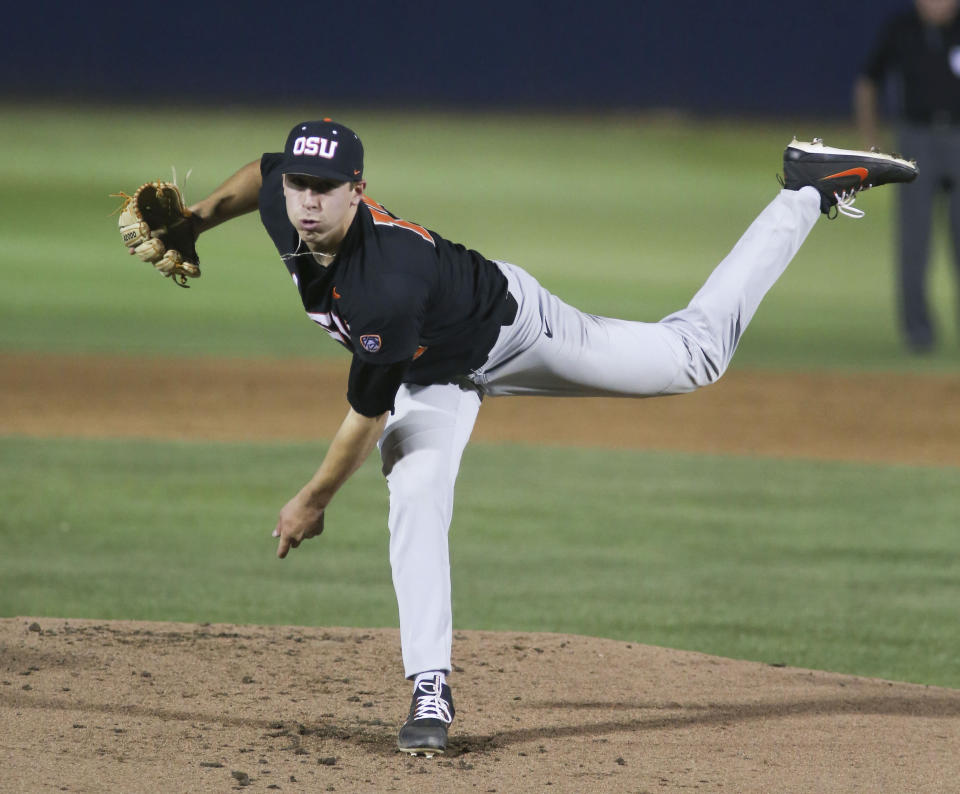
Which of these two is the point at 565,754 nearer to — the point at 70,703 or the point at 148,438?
the point at 70,703

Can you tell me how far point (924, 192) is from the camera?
1166 cm

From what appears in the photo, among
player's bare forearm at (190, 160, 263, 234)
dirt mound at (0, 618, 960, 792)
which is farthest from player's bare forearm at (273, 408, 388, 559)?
player's bare forearm at (190, 160, 263, 234)

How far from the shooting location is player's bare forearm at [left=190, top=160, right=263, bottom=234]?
4.23 m

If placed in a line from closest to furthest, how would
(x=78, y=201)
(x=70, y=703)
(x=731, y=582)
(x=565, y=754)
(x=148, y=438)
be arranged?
1. (x=565, y=754)
2. (x=70, y=703)
3. (x=731, y=582)
4. (x=148, y=438)
5. (x=78, y=201)

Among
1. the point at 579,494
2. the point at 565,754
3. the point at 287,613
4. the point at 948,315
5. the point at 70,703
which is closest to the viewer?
the point at 565,754

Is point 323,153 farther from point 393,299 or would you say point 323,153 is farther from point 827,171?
point 827,171

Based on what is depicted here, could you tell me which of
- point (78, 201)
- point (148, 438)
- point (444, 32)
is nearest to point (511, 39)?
point (444, 32)

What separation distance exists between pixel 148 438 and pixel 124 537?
2.47 m

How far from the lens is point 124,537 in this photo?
22.3 ft

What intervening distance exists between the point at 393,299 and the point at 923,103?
361 inches

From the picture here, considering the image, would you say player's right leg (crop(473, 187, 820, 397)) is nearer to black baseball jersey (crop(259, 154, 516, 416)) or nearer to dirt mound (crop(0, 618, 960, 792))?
black baseball jersey (crop(259, 154, 516, 416))

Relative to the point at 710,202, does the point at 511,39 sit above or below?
above

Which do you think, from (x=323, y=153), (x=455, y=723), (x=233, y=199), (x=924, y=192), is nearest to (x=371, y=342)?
(x=323, y=153)

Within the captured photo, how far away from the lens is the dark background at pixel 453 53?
21.5 metres
